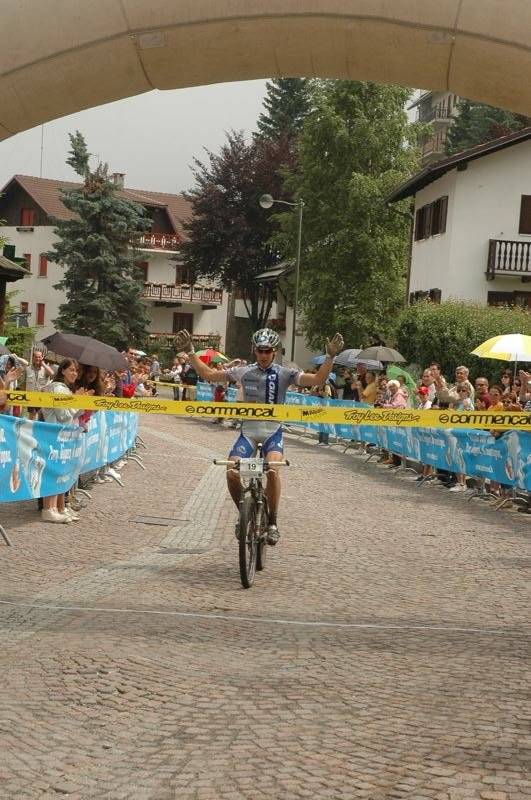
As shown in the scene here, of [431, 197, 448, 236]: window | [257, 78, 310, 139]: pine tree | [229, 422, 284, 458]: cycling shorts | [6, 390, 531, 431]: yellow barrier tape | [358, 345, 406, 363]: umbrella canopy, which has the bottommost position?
[229, 422, 284, 458]: cycling shorts

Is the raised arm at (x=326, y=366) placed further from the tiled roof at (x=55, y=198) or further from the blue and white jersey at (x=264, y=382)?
the tiled roof at (x=55, y=198)

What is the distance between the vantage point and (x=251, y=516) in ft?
32.4

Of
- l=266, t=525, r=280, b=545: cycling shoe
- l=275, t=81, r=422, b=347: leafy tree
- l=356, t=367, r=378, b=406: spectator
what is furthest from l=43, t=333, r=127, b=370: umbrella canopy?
l=275, t=81, r=422, b=347: leafy tree

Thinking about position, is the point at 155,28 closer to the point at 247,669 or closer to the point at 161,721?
the point at 247,669

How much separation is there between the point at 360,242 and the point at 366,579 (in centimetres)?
5316

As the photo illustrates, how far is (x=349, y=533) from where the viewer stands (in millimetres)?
13711

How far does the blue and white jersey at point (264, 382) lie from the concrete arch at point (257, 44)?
99.3 inches

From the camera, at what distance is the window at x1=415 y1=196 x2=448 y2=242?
4653 centimetres

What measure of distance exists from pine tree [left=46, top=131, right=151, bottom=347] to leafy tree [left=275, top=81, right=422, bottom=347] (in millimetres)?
9418

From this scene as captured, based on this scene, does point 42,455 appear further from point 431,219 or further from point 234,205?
point 234,205

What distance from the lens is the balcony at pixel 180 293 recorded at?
9031 centimetres

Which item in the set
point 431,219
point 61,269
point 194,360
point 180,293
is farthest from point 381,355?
point 61,269

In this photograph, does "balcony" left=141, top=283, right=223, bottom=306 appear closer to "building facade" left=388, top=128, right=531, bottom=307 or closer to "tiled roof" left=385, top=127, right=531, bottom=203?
"building facade" left=388, top=128, right=531, bottom=307

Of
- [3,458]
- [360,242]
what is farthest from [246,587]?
[360,242]
